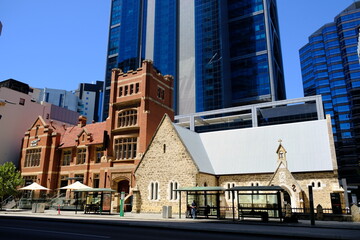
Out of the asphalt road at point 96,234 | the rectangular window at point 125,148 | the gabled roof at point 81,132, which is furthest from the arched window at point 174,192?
the asphalt road at point 96,234

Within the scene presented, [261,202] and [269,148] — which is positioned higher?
[269,148]

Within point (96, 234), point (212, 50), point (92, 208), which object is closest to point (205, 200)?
point (92, 208)

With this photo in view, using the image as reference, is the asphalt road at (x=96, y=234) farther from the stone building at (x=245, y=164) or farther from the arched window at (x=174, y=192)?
the arched window at (x=174, y=192)

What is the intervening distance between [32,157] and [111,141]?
1926 cm

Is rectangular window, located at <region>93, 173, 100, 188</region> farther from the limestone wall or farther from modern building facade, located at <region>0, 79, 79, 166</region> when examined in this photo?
modern building facade, located at <region>0, 79, 79, 166</region>

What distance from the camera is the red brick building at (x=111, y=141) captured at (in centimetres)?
3959

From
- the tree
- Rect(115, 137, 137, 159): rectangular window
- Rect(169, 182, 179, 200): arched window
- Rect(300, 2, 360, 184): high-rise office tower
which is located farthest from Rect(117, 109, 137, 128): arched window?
Rect(300, 2, 360, 184): high-rise office tower

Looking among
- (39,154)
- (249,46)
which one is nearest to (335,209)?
(39,154)

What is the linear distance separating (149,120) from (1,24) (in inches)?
992

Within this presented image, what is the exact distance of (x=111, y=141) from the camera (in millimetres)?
41625

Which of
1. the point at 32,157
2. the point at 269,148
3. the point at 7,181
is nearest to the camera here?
the point at 269,148

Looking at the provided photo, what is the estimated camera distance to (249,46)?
104375mm

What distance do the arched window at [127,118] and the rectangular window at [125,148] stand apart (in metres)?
2.18

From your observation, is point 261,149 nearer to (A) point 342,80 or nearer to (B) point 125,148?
(B) point 125,148
